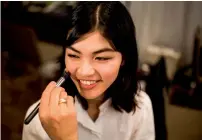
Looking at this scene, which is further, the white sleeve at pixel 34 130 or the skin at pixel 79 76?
the white sleeve at pixel 34 130

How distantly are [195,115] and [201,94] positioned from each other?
6cm

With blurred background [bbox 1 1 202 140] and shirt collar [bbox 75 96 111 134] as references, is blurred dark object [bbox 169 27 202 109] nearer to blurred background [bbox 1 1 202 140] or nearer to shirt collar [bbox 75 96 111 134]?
blurred background [bbox 1 1 202 140]

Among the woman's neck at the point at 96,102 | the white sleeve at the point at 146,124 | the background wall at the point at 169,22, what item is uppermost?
the background wall at the point at 169,22

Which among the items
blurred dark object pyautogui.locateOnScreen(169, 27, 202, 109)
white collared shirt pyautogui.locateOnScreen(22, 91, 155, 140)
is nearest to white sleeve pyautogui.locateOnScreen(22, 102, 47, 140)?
white collared shirt pyautogui.locateOnScreen(22, 91, 155, 140)

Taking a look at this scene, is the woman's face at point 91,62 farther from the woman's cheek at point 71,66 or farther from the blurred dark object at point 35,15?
the blurred dark object at point 35,15

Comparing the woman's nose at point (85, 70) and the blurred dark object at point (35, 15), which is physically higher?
the blurred dark object at point (35, 15)

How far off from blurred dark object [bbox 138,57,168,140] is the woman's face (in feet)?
0.50

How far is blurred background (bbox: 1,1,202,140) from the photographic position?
0.64 metres

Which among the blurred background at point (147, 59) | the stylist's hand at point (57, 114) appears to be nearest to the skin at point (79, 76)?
the stylist's hand at point (57, 114)

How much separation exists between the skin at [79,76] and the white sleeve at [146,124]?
0.53 ft

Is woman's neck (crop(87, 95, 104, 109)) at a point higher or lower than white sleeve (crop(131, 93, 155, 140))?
higher

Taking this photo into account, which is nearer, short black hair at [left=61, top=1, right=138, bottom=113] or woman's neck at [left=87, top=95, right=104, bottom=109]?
short black hair at [left=61, top=1, right=138, bottom=113]

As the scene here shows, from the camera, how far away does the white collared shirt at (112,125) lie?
606 millimetres

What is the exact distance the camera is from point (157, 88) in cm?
70
